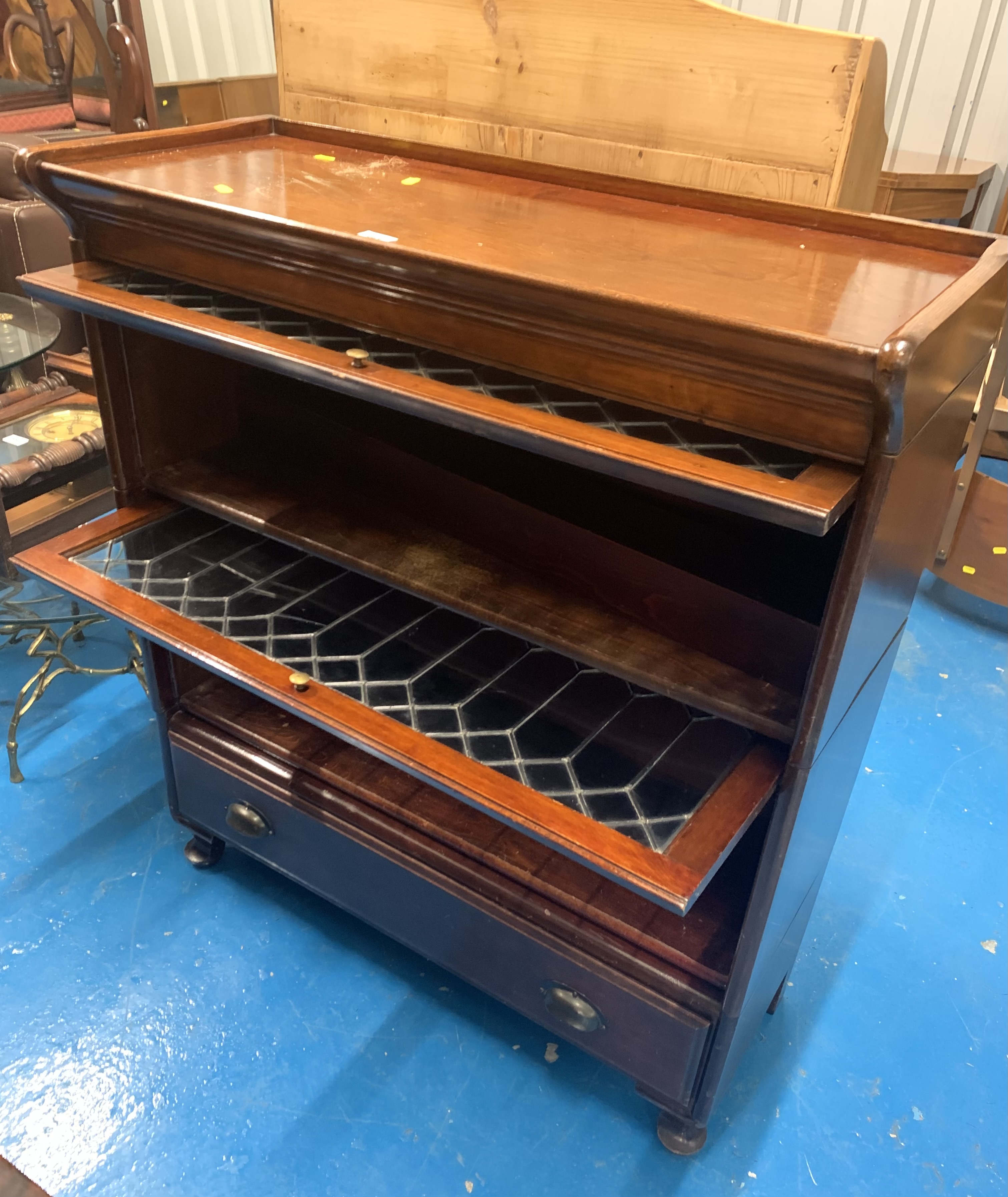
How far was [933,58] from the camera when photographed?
327 cm

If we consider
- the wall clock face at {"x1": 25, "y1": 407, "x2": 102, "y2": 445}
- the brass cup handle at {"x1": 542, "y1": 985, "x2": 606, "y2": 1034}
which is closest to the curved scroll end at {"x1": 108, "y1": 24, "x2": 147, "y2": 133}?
the wall clock face at {"x1": 25, "y1": 407, "x2": 102, "y2": 445}

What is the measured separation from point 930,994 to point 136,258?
1.76 metres

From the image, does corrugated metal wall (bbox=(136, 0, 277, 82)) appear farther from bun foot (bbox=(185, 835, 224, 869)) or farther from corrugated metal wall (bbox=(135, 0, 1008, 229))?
bun foot (bbox=(185, 835, 224, 869))

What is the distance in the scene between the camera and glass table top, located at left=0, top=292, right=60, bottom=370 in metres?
1.90

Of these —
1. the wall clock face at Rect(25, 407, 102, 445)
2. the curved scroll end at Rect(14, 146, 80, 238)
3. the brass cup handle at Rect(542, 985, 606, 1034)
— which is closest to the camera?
the curved scroll end at Rect(14, 146, 80, 238)

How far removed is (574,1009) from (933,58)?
138 inches

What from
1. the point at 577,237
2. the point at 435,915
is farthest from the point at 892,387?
the point at 435,915

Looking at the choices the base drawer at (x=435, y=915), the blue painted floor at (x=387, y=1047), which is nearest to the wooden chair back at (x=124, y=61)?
the blue painted floor at (x=387, y=1047)

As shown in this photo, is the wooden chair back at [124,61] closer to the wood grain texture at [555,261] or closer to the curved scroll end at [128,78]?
the curved scroll end at [128,78]

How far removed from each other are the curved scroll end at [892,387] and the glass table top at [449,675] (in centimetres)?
44

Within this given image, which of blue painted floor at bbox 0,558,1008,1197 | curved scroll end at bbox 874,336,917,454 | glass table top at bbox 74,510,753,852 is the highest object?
curved scroll end at bbox 874,336,917,454

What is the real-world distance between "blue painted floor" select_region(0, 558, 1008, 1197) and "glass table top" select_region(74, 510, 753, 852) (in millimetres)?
668

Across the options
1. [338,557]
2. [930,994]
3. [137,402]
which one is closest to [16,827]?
[137,402]

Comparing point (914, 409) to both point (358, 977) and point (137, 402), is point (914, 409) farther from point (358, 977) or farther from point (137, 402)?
point (358, 977)
